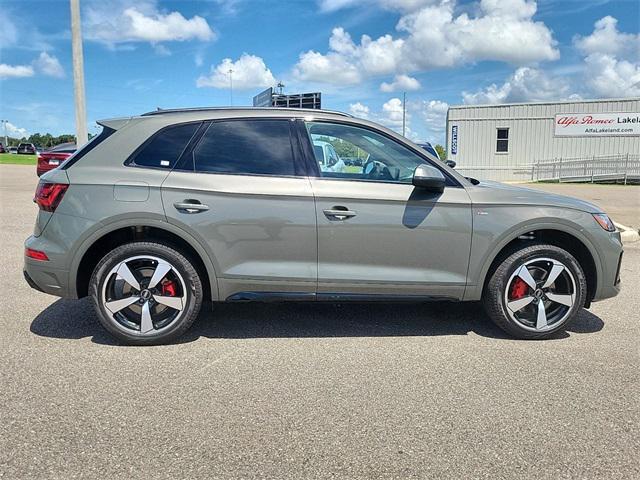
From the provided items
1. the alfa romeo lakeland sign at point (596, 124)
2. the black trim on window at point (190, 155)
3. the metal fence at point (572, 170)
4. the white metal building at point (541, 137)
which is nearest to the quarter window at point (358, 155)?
the black trim on window at point (190, 155)

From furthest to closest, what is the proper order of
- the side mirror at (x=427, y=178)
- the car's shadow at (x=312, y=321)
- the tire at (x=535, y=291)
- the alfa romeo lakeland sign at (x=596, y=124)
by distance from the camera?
the alfa romeo lakeland sign at (x=596, y=124)
the car's shadow at (x=312, y=321)
the tire at (x=535, y=291)
the side mirror at (x=427, y=178)

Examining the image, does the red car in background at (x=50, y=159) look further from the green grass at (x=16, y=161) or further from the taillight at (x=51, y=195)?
the green grass at (x=16, y=161)

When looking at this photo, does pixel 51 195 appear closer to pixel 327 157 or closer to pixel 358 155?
pixel 327 157

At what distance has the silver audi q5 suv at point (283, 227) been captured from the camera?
3.81 meters

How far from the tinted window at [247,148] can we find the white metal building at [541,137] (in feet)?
86.4

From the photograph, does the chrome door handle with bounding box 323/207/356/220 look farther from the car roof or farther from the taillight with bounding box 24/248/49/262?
the taillight with bounding box 24/248/49/262

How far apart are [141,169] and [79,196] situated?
0.49m

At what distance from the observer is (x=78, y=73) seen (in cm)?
1057

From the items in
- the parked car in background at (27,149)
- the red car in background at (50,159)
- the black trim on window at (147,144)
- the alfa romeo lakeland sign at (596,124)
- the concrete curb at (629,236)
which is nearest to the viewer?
the black trim on window at (147,144)

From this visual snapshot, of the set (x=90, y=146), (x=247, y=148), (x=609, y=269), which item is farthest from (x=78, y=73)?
(x=609, y=269)

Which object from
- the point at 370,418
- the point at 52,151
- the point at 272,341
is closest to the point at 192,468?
the point at 370,418

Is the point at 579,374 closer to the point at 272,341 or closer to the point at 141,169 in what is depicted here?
the point at 272,341

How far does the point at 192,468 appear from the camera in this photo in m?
2.45

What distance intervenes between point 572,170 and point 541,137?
8.32 ft
